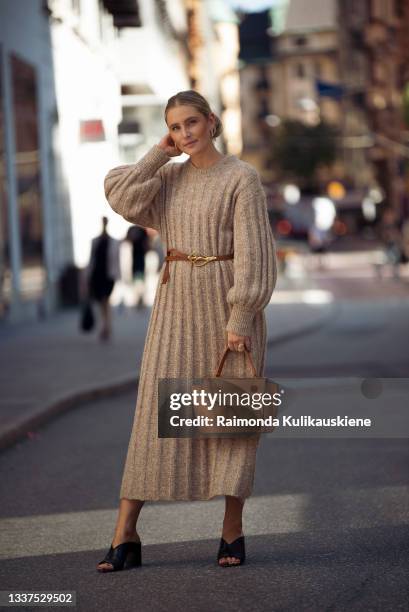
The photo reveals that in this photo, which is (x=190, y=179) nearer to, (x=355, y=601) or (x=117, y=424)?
(x=355, y=601)

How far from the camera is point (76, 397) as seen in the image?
1102cm

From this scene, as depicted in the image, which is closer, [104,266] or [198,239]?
[198,239]

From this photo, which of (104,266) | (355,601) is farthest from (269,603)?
(104,266)

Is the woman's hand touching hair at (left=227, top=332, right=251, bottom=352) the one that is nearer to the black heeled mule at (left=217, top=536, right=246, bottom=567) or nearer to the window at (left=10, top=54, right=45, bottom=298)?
the black heeled mule at (left=217, top=536, right=246, bottom=567)

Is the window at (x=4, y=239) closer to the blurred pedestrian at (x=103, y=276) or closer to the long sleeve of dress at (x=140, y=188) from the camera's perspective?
the blurred pedestrian at (x=103, y=276)

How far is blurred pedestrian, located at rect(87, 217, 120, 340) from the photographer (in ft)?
55.8

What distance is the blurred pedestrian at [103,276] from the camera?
1702 cm

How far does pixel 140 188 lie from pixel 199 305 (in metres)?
0.49

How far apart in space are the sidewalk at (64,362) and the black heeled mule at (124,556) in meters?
3.51

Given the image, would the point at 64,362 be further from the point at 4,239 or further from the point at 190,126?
the point at 190,126

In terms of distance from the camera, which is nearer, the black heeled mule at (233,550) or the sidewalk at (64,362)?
the black heeled mule at (233,550)

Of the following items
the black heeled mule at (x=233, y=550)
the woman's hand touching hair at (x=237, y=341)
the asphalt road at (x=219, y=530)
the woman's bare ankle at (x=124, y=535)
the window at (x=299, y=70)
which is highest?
the window at (x=299, y=70)

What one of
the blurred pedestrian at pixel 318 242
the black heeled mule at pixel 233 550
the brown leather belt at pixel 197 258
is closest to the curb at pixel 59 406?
the black heeled mule at pixel 233 550

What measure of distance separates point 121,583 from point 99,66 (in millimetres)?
26329
